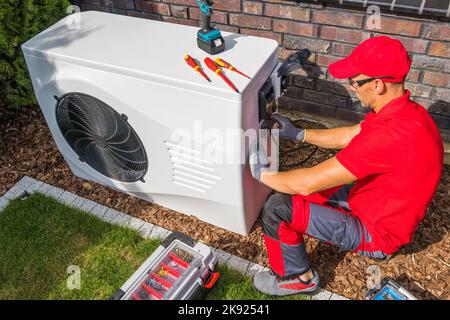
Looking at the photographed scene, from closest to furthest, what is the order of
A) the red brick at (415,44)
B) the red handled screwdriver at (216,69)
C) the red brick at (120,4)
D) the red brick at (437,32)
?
the red handled screwdriver at (216,69)
the red brick at (437,32)
the red brick at (415,44)
the red brick at (120,4)

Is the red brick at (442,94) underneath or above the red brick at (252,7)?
underneath

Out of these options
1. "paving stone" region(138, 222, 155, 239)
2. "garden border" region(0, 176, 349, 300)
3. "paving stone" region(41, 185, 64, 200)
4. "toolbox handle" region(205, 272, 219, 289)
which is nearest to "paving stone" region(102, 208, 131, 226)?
"garden border" region(0, 176, 349, 300)

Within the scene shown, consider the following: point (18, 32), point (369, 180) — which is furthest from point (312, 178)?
point (18, 32)

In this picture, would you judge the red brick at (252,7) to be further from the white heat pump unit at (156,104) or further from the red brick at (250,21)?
the white heat pump unit at (156,104)

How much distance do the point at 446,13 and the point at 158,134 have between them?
1.73 meters

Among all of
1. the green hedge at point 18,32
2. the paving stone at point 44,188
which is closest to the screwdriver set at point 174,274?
the paving stone at point 44,188

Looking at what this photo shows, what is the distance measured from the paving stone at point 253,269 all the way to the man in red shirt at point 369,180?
0.12 meters

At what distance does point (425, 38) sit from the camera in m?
2.58

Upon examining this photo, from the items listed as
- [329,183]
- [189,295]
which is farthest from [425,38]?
[189,295]

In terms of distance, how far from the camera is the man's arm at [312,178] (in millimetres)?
1838

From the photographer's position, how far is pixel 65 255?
102 inches

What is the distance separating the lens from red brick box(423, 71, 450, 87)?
2693mm

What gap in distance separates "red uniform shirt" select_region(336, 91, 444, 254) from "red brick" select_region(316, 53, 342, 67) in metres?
1.01

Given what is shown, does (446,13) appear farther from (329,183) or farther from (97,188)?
(97,188)
